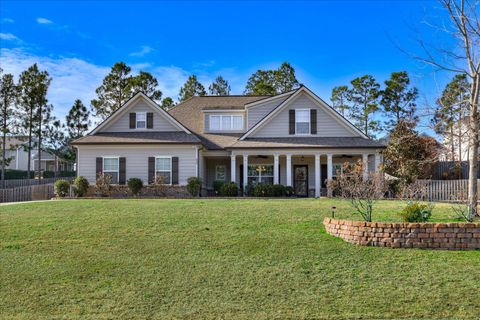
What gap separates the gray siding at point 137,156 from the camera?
24.8 m

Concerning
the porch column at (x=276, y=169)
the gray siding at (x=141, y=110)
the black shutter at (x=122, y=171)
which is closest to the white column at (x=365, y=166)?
the porch column at (x=276, y=169)

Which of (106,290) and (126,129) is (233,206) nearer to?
(106,290)

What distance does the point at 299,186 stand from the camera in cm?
2689

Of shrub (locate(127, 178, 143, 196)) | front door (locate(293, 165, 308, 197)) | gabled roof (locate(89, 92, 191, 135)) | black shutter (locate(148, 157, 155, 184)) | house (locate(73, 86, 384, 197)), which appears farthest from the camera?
front door (locate(293, 165, 308, 197))

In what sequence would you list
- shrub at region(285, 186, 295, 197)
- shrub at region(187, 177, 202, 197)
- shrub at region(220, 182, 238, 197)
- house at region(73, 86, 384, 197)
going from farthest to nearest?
house at region(73, 86, 384, 197), shrub at region(285, 186, 295, 197), shrub at region(220, 182, 238, 197), shrub at region(187, 177, 202, 197)

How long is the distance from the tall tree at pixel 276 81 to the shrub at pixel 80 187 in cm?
2354

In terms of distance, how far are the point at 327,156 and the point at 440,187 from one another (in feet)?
19.4

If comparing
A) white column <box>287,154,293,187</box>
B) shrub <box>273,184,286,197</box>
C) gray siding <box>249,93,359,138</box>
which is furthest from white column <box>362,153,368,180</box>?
shrub <box>273,184,286,197</box>

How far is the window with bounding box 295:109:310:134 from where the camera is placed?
2584 centimetres

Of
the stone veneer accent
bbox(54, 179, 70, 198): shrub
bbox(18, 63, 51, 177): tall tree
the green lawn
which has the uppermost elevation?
bbox(18, 63, 51, 177): tall tree

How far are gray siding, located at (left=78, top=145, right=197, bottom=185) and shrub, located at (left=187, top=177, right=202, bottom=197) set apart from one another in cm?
110

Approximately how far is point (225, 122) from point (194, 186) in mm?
6351

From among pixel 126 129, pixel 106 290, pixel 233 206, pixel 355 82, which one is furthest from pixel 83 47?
pixel 355 82

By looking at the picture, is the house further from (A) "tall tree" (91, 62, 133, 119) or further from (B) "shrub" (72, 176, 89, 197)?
(A) "tall tree" (91, 62, 133, 119)
